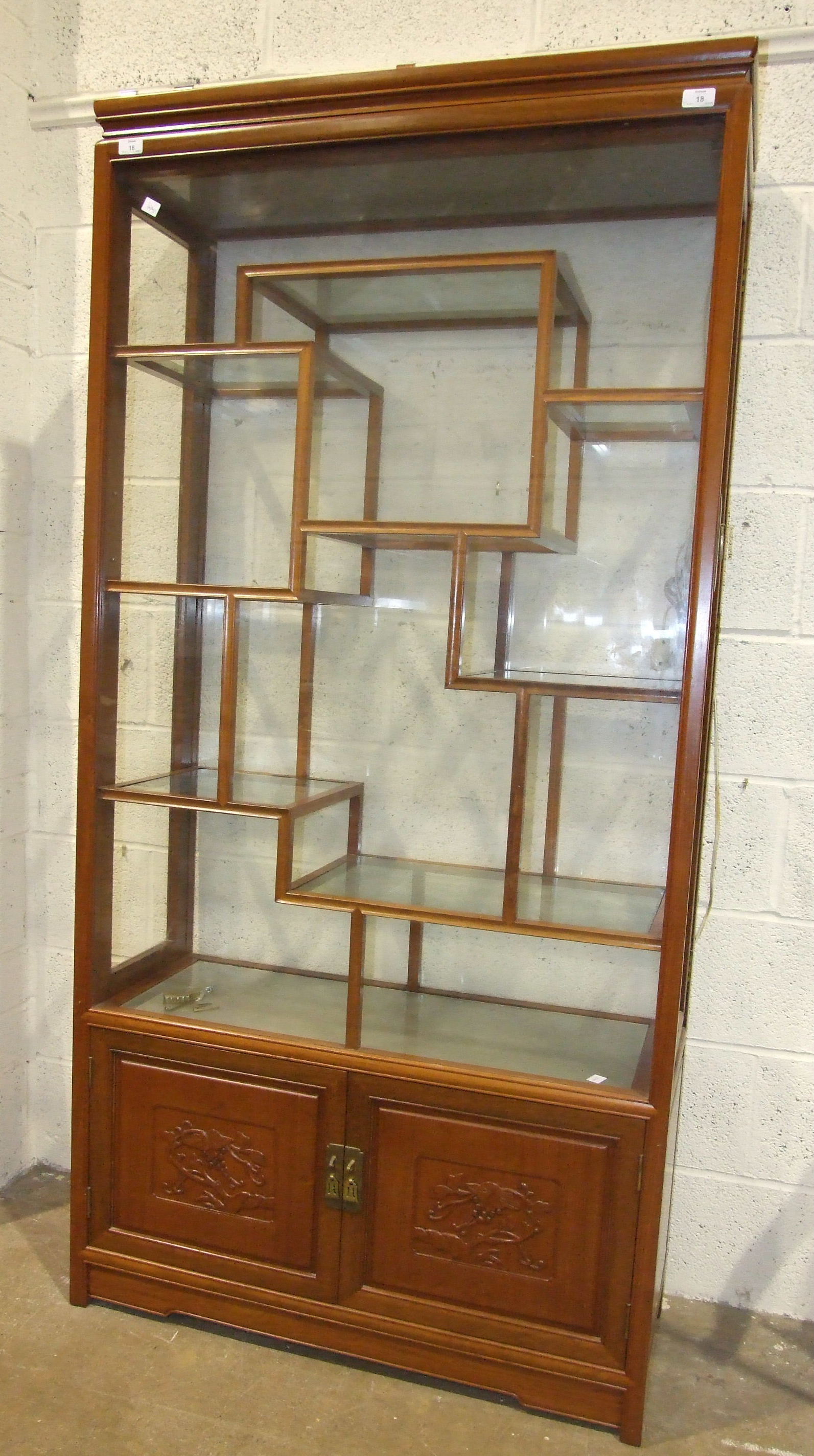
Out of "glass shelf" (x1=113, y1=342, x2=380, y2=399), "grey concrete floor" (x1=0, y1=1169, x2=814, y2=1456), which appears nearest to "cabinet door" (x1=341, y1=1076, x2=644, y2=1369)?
"grey concrete floor" (x1=0, y1=1169, x2=814, y2=1456)

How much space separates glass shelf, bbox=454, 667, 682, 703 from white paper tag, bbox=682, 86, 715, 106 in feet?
2.65

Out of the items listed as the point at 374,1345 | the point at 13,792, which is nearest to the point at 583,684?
the point at 374,1345

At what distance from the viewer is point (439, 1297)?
5.75 feet

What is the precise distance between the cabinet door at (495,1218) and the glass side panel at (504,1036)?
80mm

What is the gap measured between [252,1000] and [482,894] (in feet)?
1.64

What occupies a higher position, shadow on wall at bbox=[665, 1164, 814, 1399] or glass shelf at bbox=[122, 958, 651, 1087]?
glass shelf at bbox=[122, 958, 651, 1087]

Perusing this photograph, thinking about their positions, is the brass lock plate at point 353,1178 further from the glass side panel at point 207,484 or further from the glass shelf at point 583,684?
the glass side panel at point 207,484

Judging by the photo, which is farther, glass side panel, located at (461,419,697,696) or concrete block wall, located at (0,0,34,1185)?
concrete block wall, located at (0,0,34,1185)

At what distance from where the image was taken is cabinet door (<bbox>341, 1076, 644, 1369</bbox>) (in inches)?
65.3

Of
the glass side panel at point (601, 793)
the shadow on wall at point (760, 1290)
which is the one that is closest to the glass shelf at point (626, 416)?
the glass side panel at point (601, 793)

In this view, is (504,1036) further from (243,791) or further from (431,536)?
(431,536)

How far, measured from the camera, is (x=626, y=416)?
167cm

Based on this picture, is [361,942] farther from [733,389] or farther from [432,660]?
[733,389]

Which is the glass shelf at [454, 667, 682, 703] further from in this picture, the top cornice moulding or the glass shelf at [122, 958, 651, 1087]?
the top cornice moulding
